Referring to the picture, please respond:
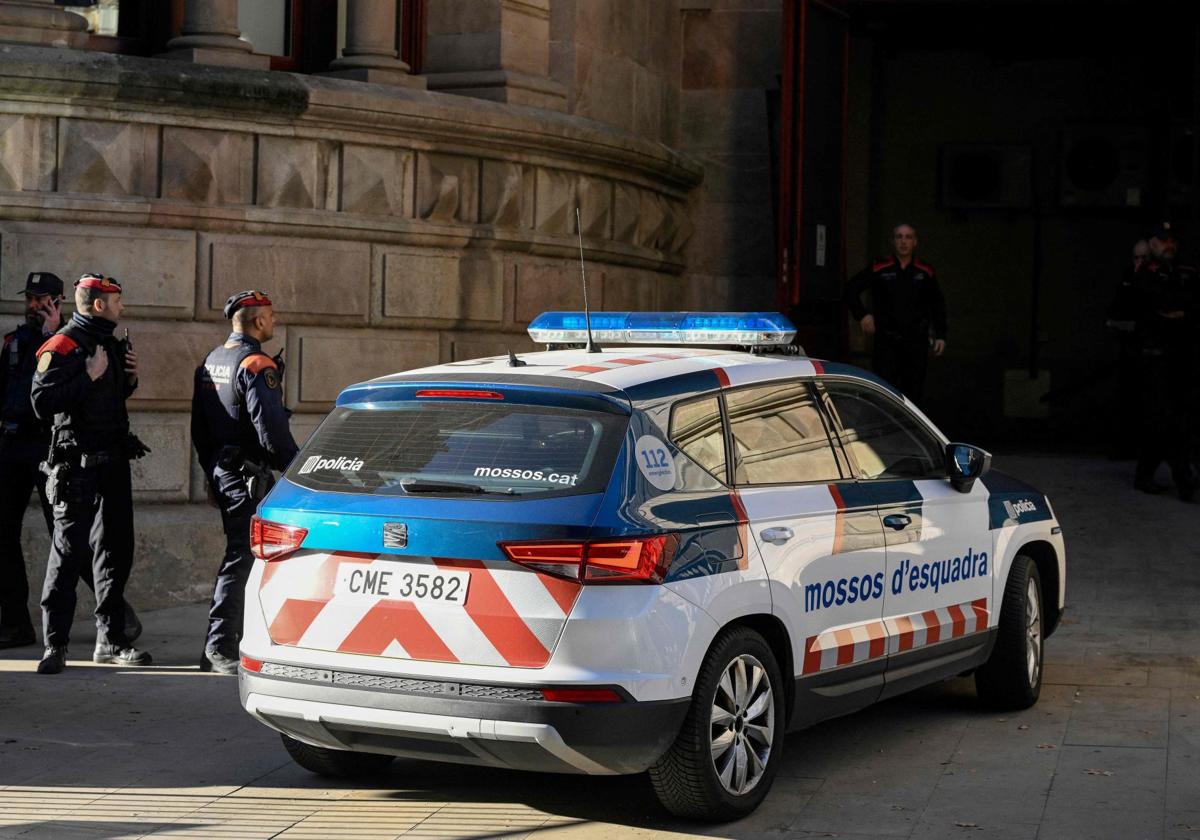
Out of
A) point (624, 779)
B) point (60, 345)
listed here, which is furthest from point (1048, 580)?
point (60, 345)

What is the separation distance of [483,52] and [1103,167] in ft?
30.2

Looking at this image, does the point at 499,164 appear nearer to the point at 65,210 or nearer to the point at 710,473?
the point at 65,210

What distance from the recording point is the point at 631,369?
20.1 feet

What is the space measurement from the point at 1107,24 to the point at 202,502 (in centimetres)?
1153

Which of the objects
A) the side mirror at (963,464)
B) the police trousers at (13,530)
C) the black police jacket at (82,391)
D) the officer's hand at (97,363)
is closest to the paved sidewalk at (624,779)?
the police trousers at (13,530)

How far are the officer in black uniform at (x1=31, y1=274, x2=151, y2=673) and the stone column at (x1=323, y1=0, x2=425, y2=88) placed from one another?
3.89m

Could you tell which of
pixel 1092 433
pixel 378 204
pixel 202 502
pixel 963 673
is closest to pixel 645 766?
pixel 963 673

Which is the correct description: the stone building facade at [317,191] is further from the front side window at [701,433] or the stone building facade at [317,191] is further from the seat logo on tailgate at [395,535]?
the front side window at [701,433]

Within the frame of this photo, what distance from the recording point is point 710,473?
236 inches

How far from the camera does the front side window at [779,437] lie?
623 centimetres

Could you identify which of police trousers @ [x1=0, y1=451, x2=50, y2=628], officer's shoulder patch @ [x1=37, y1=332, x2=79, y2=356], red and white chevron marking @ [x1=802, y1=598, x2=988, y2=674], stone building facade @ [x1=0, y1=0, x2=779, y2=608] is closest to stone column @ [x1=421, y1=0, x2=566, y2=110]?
stone building facade @ [x1=0, y1=0, x2=779, y2=608]

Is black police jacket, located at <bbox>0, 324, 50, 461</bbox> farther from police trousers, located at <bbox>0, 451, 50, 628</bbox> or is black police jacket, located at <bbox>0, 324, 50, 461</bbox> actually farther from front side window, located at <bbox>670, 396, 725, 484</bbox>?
front side window, located at <bbox>670, 396, 725, 484</bbox>

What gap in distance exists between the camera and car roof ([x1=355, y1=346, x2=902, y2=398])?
5965 mm

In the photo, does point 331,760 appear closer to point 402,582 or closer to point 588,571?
point 402,582
